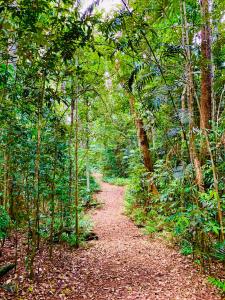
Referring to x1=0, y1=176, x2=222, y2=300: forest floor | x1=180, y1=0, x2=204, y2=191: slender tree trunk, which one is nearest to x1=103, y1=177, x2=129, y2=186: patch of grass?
x1=0, y1=176, x2=222, y2=300: forest floor

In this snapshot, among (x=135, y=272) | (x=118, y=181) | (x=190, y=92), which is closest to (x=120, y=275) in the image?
(x=135, y=272)

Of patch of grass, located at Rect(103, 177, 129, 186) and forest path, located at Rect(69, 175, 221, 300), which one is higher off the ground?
patch of grass, located at Rect(103, 177, 129, 186)

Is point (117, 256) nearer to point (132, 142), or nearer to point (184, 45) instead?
point (184, 45)

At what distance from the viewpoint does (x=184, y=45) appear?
4.28 metres

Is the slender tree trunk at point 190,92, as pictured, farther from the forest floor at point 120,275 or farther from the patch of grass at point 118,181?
the patch of grass at point 118,181

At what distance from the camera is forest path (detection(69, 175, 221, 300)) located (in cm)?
414

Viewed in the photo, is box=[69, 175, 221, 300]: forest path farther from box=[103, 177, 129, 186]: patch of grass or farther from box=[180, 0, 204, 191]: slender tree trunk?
box=[103, 177, 129, 186]: patch of grass

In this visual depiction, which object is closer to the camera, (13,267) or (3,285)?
(3,285)

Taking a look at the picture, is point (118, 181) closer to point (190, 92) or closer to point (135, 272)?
point (135, 272)

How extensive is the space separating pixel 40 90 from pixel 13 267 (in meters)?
3.18

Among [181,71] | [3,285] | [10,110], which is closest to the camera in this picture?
[3,285]

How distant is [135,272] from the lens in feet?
16.4

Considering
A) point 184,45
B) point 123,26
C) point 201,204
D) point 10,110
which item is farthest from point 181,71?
point 10,110

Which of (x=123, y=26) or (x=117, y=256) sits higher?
(x=123, y=26)
